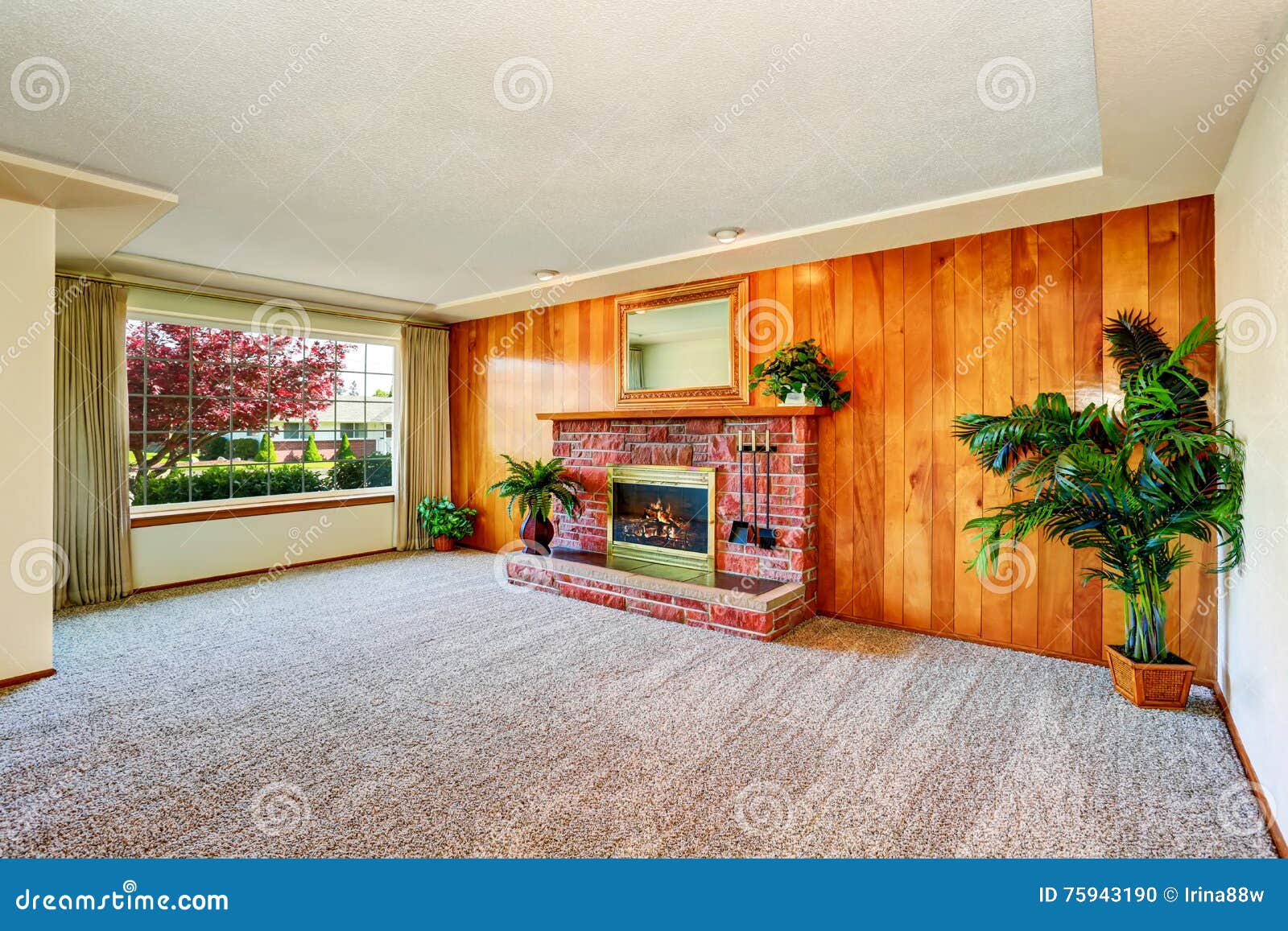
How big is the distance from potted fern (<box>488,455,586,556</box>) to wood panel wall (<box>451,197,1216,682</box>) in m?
1.81

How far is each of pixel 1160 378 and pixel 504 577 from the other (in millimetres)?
4473

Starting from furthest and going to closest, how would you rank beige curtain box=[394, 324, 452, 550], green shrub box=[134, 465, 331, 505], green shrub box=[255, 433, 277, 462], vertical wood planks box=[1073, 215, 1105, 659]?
beige curtain box=[394, 324, 452, 550] → green shrub box=[255, 433, 277, 462] → green shrub box=[134, 465, 331, 505] → vertical wood planks box=[1073, 215, 1105, 659]

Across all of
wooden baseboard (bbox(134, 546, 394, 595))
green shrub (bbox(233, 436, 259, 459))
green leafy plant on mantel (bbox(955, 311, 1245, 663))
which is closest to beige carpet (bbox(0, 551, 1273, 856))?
green leafy plant on mantel (bbox(955, 311, 1245, 663))

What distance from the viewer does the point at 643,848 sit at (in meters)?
1.78

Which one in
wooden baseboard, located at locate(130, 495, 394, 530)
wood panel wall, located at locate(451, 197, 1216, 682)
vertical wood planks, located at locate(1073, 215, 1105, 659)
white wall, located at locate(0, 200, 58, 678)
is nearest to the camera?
white wall, located at locate(0, 200, 58, 678)

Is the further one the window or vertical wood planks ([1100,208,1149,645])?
the window

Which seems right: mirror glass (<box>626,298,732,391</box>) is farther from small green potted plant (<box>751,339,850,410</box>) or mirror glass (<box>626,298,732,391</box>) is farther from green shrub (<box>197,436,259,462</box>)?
green shrub (<box>197,436,259,462</box>)

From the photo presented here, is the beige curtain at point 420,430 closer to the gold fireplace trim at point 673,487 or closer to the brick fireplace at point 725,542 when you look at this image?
the brick fireplace at point 725,542

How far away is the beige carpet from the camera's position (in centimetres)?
184

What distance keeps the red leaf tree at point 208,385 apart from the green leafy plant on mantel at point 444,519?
135 cm

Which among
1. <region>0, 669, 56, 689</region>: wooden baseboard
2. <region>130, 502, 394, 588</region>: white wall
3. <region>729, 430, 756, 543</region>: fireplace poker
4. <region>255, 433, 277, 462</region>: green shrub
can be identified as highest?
<region>255, 433, 277, 462</region>: green shrub

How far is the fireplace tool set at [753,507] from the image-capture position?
164 inches

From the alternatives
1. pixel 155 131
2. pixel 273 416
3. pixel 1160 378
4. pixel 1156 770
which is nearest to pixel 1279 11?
pixel 1160 378

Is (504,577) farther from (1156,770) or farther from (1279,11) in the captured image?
(1279,11)
